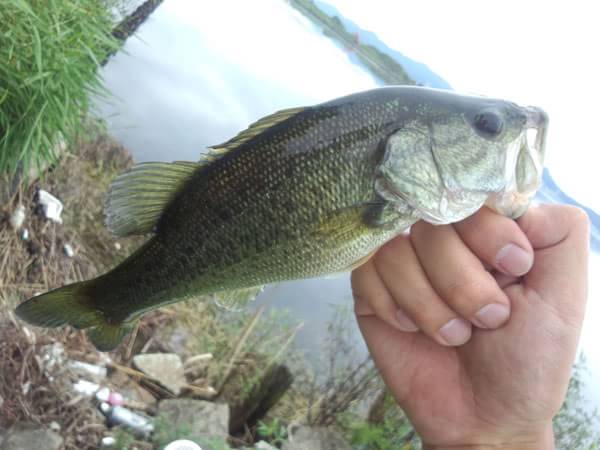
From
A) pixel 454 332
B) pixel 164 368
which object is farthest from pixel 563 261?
pixel 164 368

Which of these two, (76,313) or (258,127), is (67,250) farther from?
(258,127)

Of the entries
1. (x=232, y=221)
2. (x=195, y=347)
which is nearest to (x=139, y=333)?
(x=195, y=347)

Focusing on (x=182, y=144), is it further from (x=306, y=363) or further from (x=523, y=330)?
(x=523, y=330)

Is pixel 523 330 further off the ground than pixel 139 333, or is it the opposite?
pixel 523 330

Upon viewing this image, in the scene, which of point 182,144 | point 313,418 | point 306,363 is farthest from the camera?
point 182,144

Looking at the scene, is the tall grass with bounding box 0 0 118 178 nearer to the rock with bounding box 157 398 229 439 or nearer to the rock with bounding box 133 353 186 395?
the rock with bounding box 133 353 186 395
